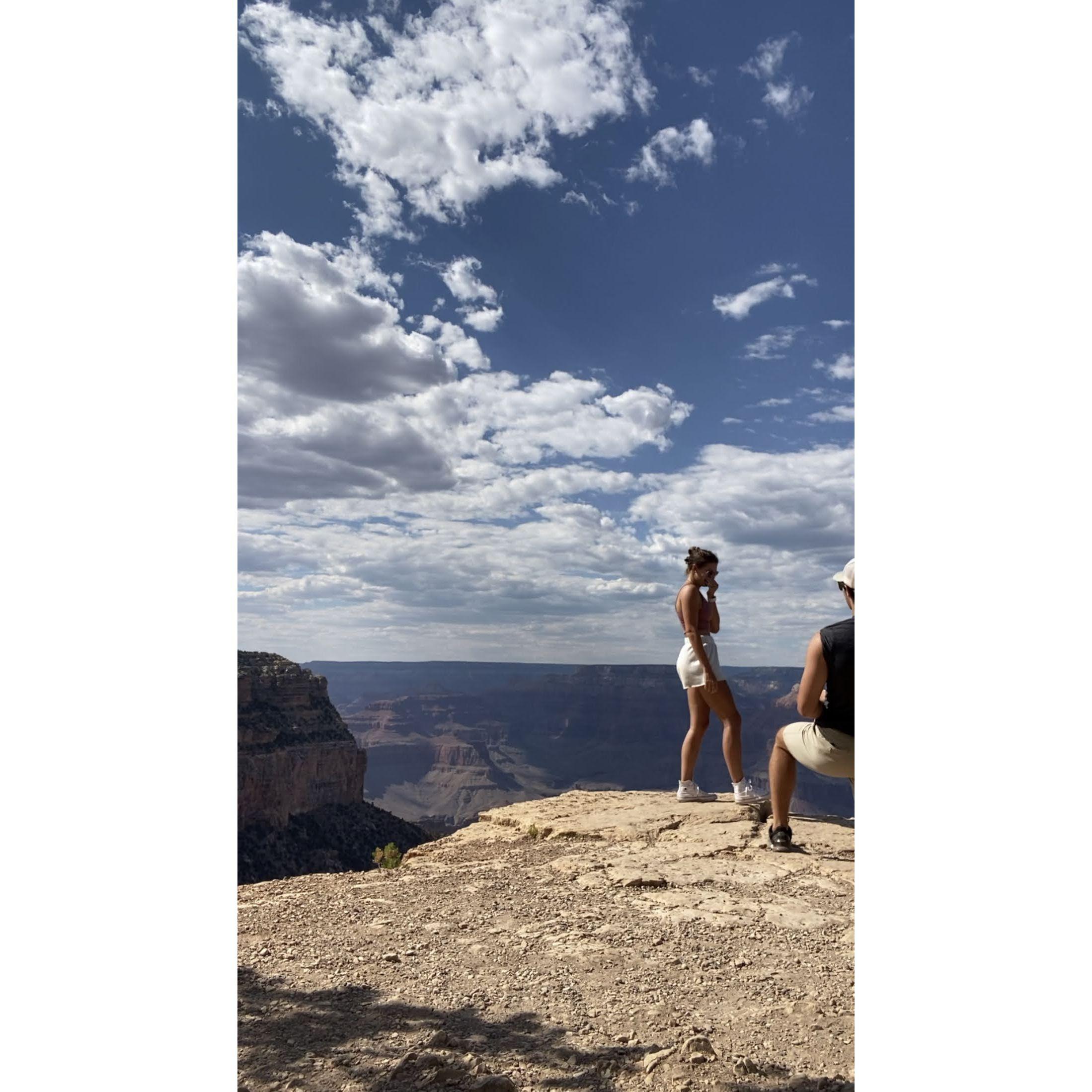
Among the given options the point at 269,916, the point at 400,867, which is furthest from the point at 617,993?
the point at 400,867

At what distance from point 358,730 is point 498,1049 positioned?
72673mm

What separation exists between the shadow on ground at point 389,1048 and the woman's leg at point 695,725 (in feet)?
11.7

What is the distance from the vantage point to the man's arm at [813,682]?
370cm

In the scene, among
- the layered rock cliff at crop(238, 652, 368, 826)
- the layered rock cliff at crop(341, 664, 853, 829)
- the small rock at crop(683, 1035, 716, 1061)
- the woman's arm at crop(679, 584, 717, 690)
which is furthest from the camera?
the layered rock cliff at crop(341, 664, 853, 829)

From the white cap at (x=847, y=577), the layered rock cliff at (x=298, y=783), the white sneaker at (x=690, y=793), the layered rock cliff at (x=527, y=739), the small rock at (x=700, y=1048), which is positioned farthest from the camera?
the layered rock cliff at (x=527, y=739)

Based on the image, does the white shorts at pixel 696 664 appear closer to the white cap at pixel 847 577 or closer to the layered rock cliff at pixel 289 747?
the white cap at pixel 847 577

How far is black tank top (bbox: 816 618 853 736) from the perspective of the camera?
143 inches

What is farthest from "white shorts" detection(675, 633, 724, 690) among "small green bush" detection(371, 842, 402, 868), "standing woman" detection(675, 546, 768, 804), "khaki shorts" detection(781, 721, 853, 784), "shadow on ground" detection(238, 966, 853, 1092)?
"shadow on ground" detection(238, 966, 853, 1092)

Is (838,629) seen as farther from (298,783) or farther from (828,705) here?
(298,783)

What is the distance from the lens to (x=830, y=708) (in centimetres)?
385

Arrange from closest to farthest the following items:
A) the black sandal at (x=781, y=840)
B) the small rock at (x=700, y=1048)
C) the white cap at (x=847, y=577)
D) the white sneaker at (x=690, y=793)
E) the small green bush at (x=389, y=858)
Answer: the small rock at (x=700, y=1048) < the white cap at (x=847, y=577) < the black sandal at (x=781, y=840) < the small green bush at (x=389, y=858) < the white sneaker at (x=690, y=793)

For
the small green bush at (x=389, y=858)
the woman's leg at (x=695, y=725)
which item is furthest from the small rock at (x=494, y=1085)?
the woman's leg at (x=695, y=725)

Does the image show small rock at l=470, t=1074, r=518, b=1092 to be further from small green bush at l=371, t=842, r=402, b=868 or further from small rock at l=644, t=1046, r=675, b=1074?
small green bush at l=371, t=842, r=402, b=868

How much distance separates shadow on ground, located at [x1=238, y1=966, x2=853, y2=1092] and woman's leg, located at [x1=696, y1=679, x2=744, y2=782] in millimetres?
3588
